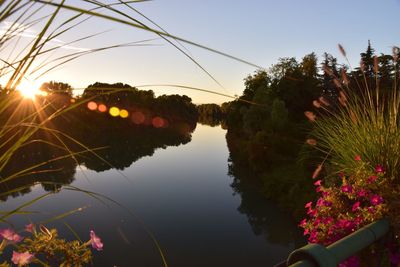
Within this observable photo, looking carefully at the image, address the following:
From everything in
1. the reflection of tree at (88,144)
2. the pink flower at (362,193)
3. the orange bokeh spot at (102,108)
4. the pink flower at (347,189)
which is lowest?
the pink flower at (362,193)

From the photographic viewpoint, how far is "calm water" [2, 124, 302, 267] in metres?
20.9

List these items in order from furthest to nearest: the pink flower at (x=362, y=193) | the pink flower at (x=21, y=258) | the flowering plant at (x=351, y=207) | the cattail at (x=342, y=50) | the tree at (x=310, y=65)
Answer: the tree at (x=310, y=65) < the cattail at (x=342, y=50) < the pink flower at (x=362, y=193) < the flowering plant at (x=351, y=207) < the pink flower at (x=21, y=258)

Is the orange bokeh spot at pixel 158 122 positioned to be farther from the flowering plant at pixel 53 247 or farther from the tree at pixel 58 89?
the flowering plant at pixel 53 247

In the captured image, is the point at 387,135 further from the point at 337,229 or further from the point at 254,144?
the point at 254,144

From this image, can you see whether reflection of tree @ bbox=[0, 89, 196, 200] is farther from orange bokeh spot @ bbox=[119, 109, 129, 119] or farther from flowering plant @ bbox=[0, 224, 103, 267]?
orange bokeh spot @ bbox=[119, 109, 129, 119]

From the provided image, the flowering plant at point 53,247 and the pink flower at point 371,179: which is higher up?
the flowering plant at point 53,247

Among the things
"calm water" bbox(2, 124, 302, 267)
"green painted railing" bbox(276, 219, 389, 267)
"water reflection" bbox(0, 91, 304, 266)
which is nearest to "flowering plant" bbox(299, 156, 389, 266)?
"green painted railing" bbox(276, 219, 389, 267)

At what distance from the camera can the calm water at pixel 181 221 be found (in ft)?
68.4

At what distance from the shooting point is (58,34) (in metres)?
1.00

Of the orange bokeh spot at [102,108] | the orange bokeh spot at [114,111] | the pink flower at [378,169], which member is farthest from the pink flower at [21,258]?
the orange bokeh spot at [114,111]

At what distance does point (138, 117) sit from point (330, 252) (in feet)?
372

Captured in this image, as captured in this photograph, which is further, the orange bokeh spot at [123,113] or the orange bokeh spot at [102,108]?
the orange bokeh spot at [123,113]

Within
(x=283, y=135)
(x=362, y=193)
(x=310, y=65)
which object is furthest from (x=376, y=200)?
(x=310, y=65)

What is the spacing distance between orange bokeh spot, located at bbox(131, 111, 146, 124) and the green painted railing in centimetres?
10883
